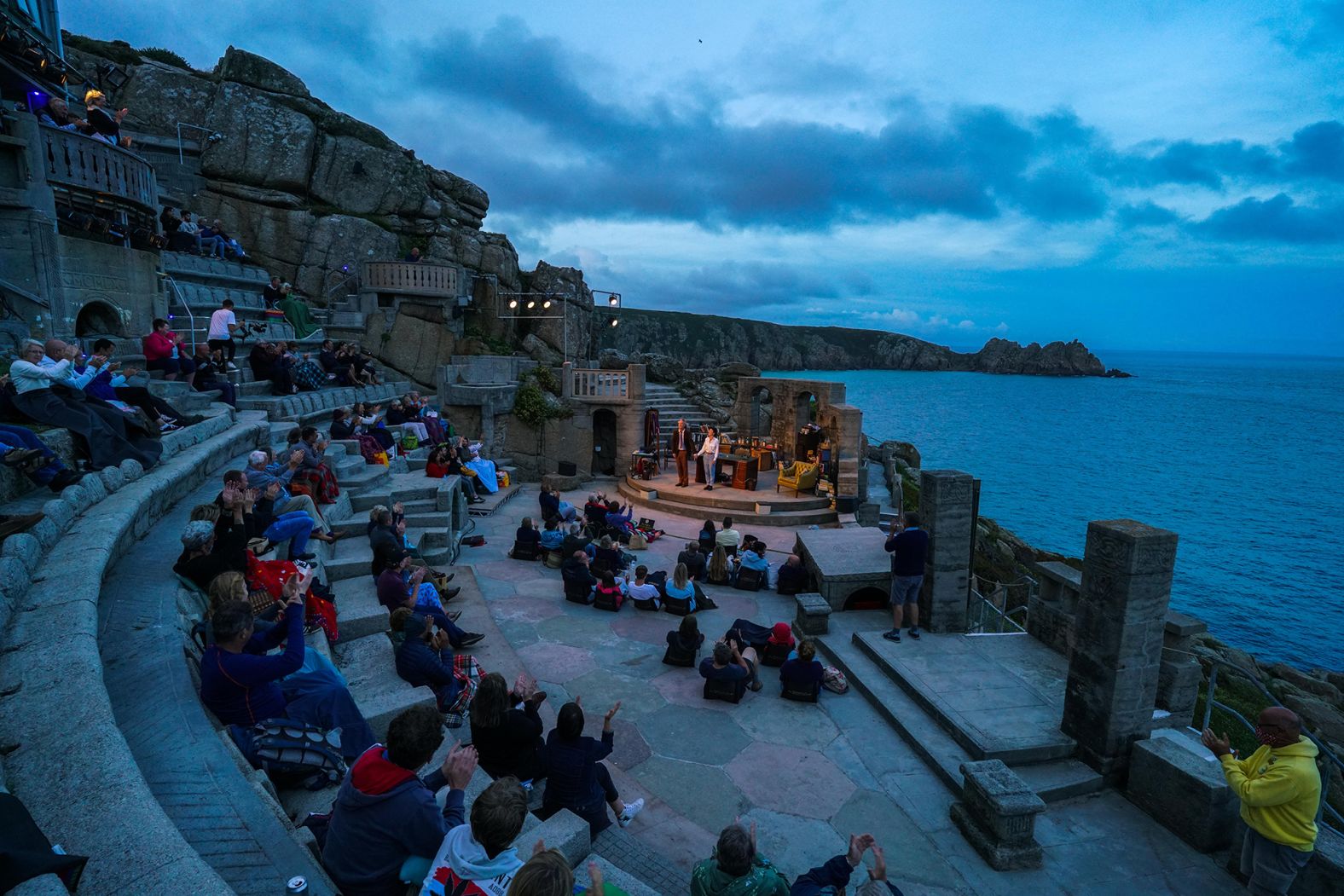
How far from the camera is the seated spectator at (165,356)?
10688 mm

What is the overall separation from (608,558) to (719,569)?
7.04ft

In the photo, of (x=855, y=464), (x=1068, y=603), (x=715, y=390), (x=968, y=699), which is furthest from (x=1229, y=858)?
(x=715, y=390)

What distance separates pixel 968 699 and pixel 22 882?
764cm

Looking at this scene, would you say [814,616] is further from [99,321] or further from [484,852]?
[99,321]

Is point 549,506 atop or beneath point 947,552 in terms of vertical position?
beneath

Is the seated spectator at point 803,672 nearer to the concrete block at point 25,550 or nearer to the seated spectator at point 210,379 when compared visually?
the concrete block at point 25,550

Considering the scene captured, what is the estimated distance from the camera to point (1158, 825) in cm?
574

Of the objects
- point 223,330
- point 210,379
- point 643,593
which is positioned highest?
point 223,330

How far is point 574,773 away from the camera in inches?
179

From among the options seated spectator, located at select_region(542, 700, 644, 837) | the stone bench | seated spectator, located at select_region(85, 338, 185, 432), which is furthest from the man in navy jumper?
seated spectator, located at select_region(85, 338, 185, 432)

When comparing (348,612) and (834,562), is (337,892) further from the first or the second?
(834,562)

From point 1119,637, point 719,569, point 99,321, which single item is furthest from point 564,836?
point 99,321

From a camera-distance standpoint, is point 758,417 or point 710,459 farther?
point 758,417

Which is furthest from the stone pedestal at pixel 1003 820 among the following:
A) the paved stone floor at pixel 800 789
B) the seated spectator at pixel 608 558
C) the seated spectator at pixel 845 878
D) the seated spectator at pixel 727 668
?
the seated spectator at pixel 608 558
